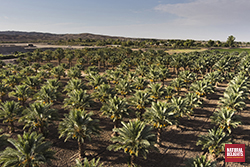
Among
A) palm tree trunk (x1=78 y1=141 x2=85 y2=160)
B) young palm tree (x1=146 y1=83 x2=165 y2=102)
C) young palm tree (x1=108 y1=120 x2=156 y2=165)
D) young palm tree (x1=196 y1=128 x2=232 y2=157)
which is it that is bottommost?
palm tree trunk (x1=78 y1=141 x2=85 y2=160)

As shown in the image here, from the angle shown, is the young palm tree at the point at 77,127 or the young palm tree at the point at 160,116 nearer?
the young palm tree at the point at 77,127

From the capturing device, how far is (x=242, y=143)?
25031mm

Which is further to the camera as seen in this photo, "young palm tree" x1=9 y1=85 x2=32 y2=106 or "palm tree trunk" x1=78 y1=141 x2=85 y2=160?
"young palm tree" x1=9 y1=85 x2=32 y2=106

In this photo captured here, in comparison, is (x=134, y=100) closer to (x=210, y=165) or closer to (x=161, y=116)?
(x=161, y=116)

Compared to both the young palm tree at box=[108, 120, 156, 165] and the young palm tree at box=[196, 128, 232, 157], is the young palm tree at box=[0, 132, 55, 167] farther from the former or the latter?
the young palm tree at box=[196, 128, 232, 157]

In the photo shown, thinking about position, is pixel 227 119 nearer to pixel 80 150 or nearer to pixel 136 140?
pixel 136 140

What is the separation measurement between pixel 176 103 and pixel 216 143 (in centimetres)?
895

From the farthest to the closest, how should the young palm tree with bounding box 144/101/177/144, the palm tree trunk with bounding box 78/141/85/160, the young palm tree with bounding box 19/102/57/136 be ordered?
the young palm tree with bounding box 144/101/177/144 → the young palm tree with bounding box 19/102/57/136 → the palm tree trunk with bounding box 78/141/85/160

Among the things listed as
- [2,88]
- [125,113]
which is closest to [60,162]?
[125,113]

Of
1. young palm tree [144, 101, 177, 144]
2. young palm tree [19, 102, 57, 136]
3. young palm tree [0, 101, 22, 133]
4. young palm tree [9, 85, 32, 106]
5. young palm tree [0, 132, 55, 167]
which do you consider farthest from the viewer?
young palm tree [9, 85, 32, 106]

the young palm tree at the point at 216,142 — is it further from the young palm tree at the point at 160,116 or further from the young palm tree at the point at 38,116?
the young palm tree at the point at 38,116

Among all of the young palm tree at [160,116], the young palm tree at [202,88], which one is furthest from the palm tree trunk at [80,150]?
the young palm tree at [202,88]

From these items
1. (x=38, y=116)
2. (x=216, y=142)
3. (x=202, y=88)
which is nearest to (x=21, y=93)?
(x=38, y=116)

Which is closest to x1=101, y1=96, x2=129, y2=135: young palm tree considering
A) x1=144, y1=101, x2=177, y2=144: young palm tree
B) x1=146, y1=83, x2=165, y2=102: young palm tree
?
x1=144, y1=101, x2=177, y2=144: young palm tree
